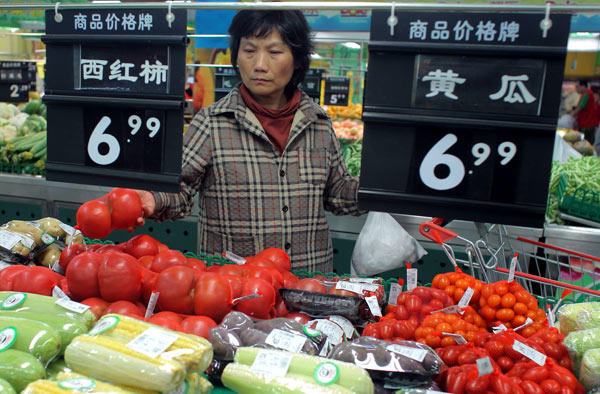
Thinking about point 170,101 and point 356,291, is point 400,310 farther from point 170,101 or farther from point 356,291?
point 170,101

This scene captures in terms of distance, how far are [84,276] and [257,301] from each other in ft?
1.81

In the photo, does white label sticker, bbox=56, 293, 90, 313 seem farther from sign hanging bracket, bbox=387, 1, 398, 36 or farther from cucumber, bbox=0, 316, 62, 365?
sign hanging bracket, bbox=387, 1, 398, 36

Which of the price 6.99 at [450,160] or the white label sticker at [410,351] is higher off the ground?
the price 6.99 at [450,160]

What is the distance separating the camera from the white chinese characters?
170 centimetres

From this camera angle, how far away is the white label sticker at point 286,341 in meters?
1.41

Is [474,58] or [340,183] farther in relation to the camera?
[340,183]

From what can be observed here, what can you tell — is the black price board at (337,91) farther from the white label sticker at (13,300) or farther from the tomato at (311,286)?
the white label sticker at (13,300)

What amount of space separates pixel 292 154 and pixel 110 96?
3.67ft

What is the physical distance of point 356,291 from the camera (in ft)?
6.10

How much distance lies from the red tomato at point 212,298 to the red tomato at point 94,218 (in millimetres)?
514

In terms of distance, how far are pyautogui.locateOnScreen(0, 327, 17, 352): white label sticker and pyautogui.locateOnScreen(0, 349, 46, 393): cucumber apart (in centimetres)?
3

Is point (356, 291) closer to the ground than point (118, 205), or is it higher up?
closer to the ground

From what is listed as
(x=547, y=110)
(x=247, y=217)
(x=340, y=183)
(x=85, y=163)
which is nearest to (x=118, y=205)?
(x=85, y=163)

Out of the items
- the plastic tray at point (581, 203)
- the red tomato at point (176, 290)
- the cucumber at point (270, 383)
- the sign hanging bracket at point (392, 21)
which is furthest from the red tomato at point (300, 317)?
the plastic tray at point (581, 203)
